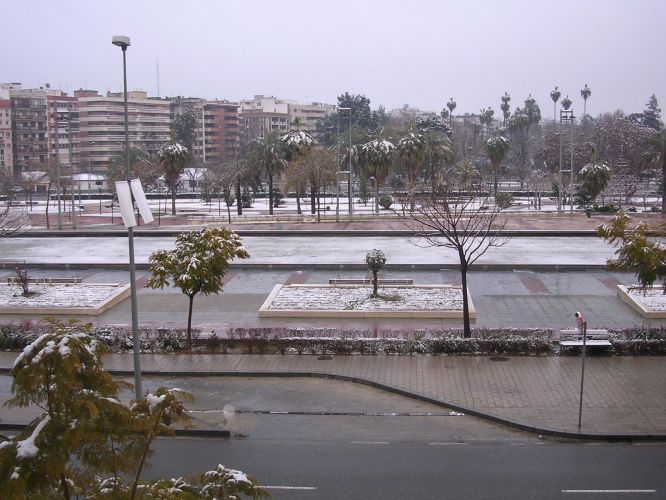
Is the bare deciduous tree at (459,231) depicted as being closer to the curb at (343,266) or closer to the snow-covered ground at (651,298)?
the curb at (343,266)

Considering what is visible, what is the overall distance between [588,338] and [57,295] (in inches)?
679

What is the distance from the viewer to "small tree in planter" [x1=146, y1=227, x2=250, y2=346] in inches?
743

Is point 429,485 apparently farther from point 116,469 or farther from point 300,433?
point 116,469

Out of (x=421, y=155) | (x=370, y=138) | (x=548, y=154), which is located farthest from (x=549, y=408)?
(x=548, y=154)

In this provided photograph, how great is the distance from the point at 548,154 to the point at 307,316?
6733 cm

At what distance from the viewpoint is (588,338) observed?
60.6 feet

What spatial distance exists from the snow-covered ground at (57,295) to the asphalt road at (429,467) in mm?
12407

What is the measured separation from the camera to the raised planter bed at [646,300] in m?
21.8

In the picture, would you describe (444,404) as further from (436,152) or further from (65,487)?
(436,152)

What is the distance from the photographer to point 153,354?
19.0 metres

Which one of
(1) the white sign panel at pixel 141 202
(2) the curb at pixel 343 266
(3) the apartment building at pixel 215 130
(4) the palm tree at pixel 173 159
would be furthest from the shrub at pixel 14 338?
(3) the apartment building at pixel 215 130

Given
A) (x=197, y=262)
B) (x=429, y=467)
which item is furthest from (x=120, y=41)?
(x=429, y=467)

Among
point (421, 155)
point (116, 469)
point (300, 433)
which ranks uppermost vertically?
point (421, 155)

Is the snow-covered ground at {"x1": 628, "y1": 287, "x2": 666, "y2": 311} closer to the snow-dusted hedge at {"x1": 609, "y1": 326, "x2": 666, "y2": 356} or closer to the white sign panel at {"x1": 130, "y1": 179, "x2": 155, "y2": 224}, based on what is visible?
the snow-dusted hedge at {"x1": 609, "y1": 326, "x2": 666, "y2": 356}
